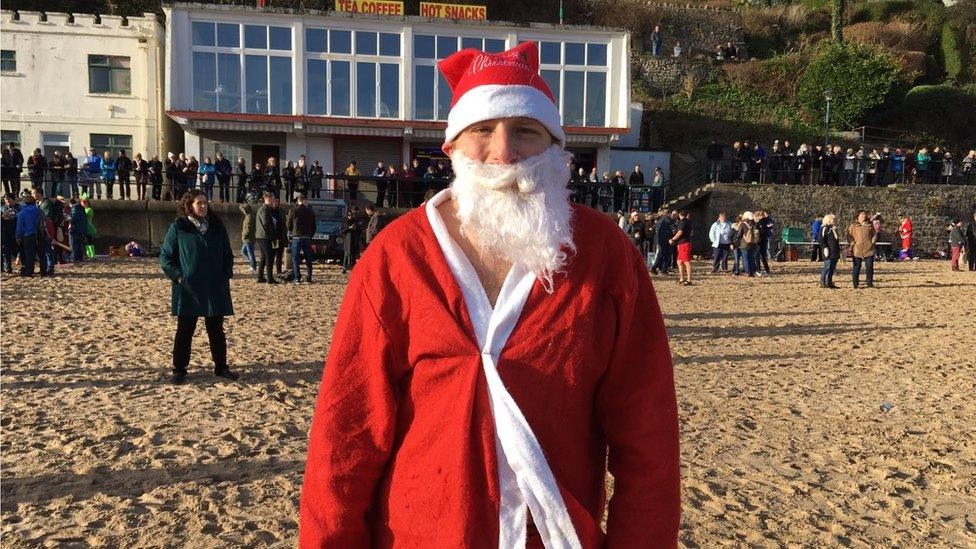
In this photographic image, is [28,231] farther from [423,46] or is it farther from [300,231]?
[423,46]

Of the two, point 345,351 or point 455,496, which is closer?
point 455,496

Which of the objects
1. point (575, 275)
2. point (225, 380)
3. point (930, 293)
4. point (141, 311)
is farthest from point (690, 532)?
point (930, 293)

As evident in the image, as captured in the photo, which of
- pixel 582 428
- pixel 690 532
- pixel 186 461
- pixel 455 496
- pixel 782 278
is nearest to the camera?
pixel 455 496

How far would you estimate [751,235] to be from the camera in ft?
58.1

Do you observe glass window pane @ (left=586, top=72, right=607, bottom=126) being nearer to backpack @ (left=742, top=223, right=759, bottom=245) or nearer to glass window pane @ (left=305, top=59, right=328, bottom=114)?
glass window pane @ (left=305, top=59, right=328, bottom=114)

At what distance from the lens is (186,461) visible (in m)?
4.82

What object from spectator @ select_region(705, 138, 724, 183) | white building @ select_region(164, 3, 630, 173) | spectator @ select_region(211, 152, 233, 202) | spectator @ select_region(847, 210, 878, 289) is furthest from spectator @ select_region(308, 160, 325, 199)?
spectator @ select_region(847, 210, 878, 289)

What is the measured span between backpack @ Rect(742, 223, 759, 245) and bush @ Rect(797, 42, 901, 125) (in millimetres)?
21058

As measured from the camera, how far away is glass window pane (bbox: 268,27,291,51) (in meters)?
28.2

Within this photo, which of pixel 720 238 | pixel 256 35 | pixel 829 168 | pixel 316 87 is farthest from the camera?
pixel 316 87

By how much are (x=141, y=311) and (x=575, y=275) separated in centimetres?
1068

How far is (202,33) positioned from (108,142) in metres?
6.02

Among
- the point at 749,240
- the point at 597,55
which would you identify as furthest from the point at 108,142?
the point at 749,240

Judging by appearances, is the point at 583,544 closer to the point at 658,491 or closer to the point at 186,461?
the point at 658,491
